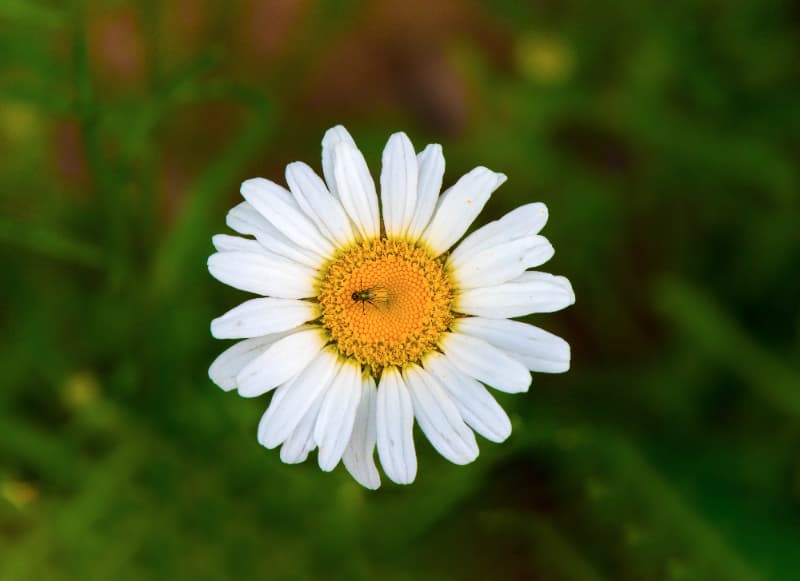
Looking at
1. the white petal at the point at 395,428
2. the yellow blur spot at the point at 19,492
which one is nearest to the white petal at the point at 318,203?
the white petal at the point at 395,428

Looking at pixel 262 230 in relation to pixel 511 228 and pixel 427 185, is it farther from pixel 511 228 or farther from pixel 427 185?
pixel 511 228

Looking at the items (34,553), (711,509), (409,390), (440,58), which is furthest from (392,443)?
(440,58)

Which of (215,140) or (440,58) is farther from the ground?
(440,58)

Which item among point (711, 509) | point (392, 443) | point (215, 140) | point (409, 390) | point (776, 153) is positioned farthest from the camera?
point (215, 140)

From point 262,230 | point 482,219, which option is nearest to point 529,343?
point 262,230

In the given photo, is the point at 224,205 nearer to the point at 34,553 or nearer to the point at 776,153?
the point at 34,553

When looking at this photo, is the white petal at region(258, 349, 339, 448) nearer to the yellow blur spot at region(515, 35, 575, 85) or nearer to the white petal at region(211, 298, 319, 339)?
the white petal at region(211, 298, 319, 339)

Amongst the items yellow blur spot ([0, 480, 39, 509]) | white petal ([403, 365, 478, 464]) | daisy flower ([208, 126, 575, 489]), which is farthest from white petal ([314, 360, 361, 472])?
yellow blur spot ([0, 480, 39, 509])
